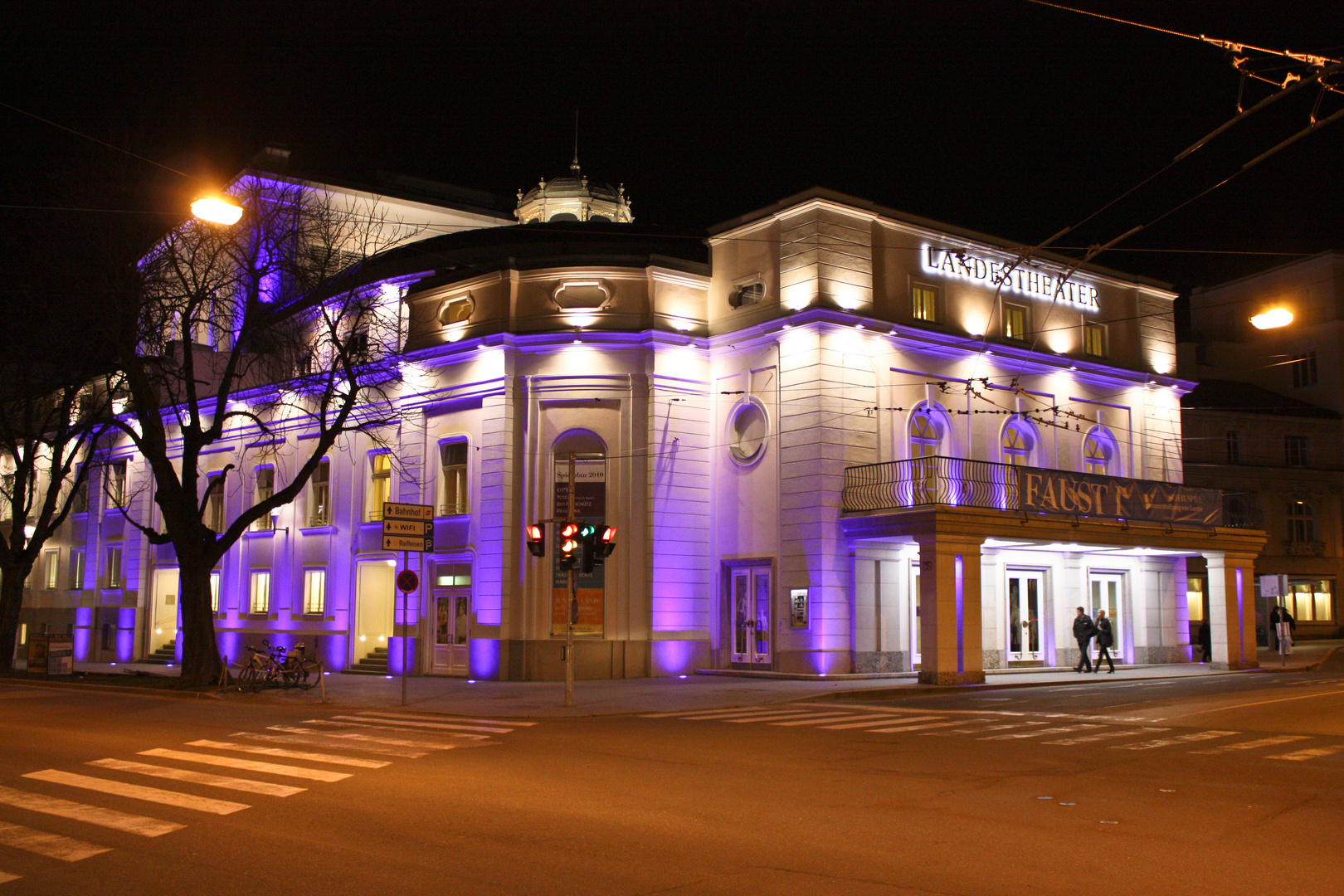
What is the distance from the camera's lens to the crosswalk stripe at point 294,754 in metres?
12.6

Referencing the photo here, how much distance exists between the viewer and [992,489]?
26.9 metres

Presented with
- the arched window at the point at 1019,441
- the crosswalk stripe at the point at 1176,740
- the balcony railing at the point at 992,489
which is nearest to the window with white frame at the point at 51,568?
the balcony railing at the point at 992,489

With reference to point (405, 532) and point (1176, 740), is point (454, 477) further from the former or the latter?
point (1176, 740)

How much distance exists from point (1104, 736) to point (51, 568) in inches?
1825

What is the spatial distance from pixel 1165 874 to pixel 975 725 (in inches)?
377

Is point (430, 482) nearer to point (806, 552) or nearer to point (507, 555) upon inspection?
point (507, 555)

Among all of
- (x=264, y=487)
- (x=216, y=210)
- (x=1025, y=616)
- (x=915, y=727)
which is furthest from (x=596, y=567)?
(x=264, y=487)

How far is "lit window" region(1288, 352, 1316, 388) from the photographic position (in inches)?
2174

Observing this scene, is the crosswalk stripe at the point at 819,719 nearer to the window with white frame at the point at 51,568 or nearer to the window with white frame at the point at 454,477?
the window with white frame at the point at 454,477

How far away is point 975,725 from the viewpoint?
55.0 feet

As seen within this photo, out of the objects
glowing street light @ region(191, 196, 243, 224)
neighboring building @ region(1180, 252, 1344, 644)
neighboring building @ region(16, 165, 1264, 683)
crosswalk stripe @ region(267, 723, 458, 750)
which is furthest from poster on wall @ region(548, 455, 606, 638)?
neighboring building @ region(1180, 252, 1344, 644)

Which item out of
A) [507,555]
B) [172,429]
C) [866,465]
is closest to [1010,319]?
[866,465]

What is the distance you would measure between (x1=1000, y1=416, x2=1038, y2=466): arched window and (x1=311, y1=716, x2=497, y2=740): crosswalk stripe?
18247 millimetres

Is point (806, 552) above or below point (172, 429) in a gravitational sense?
below
